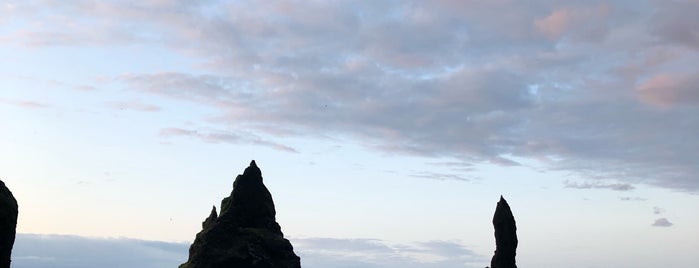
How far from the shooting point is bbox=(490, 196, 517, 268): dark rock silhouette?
367ft

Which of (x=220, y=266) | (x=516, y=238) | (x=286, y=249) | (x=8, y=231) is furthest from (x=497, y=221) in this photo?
(x=8, y=231)

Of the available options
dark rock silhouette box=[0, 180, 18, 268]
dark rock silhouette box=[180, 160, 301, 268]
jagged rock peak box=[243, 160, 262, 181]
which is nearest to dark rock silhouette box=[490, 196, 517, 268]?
dark rock silhouette box=[180, 160, 301, 268]

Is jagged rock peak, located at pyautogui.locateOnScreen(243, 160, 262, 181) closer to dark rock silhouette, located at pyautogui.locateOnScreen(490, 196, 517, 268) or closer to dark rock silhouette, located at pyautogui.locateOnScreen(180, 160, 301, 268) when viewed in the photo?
dark rock silhouette, located at pyautogui.locateOnScreen(180, 160, 301, 268)

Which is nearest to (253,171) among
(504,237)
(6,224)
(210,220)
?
(210,220)

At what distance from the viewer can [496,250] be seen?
11219 centimetres

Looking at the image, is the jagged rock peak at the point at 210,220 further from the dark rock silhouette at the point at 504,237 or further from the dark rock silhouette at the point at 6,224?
the dark rock silhouette at the point at 6,224

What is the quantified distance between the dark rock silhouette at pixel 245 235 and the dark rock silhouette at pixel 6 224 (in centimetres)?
8161

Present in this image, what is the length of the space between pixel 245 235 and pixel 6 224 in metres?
87.5

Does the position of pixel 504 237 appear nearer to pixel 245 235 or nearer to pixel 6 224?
pixel 245 235

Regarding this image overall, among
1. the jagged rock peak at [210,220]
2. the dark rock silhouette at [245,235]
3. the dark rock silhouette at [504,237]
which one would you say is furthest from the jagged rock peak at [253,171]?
the dark rock silhouette at [504,237]

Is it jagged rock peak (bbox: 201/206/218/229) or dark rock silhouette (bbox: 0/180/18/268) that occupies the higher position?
jagged rock peak (bbox: 201/206/218/229)

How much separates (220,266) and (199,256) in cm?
523

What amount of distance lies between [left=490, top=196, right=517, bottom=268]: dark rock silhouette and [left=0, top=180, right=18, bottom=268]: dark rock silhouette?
268 ft

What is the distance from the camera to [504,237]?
112m
